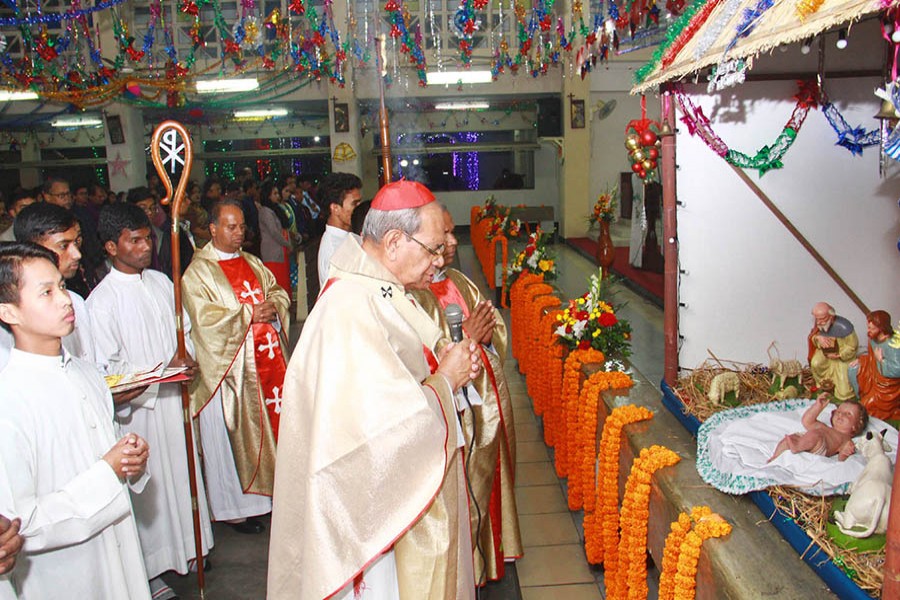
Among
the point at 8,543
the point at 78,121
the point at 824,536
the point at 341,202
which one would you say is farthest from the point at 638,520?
the point at 78,121

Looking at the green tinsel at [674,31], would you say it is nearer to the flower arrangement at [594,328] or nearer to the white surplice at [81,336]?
the flower arrangement at [594,328]

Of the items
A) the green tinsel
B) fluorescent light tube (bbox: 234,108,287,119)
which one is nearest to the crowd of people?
the green tinsel

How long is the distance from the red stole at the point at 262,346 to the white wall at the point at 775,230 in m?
2.34

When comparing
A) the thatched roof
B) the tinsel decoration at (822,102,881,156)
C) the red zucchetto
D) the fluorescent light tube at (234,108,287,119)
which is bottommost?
the red zucchetto

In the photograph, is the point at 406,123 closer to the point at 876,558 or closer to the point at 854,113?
the point at 854,113

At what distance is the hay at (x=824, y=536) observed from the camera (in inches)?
84.4

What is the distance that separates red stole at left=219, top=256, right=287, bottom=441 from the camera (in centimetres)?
443

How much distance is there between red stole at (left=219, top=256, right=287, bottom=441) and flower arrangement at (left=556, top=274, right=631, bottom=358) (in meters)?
1.81

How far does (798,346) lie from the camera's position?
423cm

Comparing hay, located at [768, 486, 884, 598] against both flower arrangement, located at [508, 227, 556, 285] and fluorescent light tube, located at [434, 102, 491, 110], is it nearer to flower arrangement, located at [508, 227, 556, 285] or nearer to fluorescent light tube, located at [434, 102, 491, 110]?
flower arrangement, located at [508, 227, 556, 285]

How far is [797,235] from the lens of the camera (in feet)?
13.5

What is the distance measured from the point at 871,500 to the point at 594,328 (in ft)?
8.23

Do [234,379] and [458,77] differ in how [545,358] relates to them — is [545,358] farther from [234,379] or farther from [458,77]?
[458,77]

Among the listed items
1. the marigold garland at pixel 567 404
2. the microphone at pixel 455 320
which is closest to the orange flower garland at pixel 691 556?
the microphone at pixel 455 320
